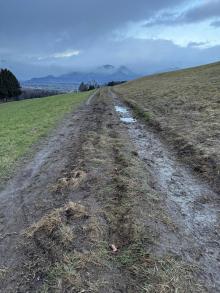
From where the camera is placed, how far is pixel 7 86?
308 feet

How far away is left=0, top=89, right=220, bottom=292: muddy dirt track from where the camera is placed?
15.7 ft

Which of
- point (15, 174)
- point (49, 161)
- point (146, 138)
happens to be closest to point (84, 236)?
point (15, 174)

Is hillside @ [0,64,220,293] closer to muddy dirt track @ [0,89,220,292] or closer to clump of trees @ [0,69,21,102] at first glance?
muddy dirt track @ [0,89,220,292]

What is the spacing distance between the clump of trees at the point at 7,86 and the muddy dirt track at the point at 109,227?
87.2 m

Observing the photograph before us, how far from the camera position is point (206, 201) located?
7.27 metres

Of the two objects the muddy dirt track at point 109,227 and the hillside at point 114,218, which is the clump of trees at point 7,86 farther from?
the muddy dirt track at point 109,227

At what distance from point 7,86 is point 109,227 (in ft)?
309

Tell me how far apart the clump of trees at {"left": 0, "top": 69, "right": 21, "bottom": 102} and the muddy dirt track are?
87.2 metres

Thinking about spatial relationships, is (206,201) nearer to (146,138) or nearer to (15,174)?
(15,174)

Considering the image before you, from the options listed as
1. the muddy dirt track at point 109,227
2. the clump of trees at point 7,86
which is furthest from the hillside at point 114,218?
the clump of trees at point 7,86

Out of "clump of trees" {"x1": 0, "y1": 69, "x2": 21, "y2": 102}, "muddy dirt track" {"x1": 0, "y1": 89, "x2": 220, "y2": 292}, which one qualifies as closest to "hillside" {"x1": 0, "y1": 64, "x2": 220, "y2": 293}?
"muddy dirt track" {"x1": 0, "y1": 89, "x2": 220, "y2": 292}

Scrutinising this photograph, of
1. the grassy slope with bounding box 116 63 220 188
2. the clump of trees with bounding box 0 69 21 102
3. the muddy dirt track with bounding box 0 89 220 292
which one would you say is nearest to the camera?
the muddy dirt track with bounding box 0 89 220 292

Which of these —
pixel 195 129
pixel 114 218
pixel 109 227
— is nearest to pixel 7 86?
pixel 195 129

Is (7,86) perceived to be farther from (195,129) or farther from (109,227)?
(109,227)
